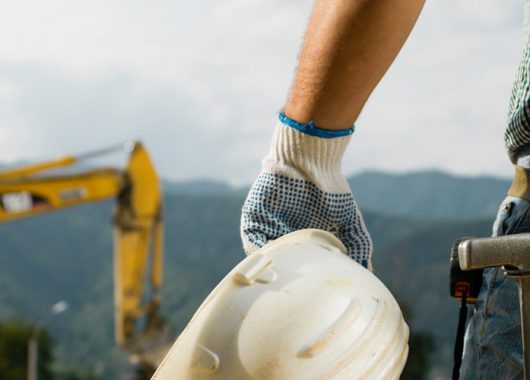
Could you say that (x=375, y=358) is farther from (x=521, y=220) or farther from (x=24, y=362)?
(x=24, y=362)

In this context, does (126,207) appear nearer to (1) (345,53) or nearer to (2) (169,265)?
(1) (345,53)

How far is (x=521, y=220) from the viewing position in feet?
5.68

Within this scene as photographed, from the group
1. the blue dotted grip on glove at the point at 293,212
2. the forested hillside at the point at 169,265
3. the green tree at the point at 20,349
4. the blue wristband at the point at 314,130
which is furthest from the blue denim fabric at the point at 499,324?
the forested hillside at the point at 169,265

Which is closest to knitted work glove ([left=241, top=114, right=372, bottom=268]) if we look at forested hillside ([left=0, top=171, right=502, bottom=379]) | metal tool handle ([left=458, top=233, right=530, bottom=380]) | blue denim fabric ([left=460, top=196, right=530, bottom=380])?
blue denim fabric ([left=460, top=196, right=530, bottom=380])

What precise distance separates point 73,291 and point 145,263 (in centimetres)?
13436

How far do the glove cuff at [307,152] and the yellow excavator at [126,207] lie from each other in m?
13.2

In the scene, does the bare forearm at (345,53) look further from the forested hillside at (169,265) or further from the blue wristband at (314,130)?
the forested hillside at (169,265)

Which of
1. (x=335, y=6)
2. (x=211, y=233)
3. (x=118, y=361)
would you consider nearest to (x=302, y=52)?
(x=335, y=6)

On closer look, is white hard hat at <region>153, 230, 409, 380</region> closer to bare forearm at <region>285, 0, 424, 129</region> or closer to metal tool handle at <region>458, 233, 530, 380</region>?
metal tool handle at <region>458, 233, 530, 380</region>

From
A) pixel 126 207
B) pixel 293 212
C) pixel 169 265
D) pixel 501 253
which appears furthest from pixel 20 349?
pixel 169 265

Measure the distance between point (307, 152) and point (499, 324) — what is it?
0.53 metres

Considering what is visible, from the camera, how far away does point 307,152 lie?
172 centimetres

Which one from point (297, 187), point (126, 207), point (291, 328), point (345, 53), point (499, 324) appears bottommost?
point (126, 207)

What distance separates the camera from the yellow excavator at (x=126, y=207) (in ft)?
48.1
